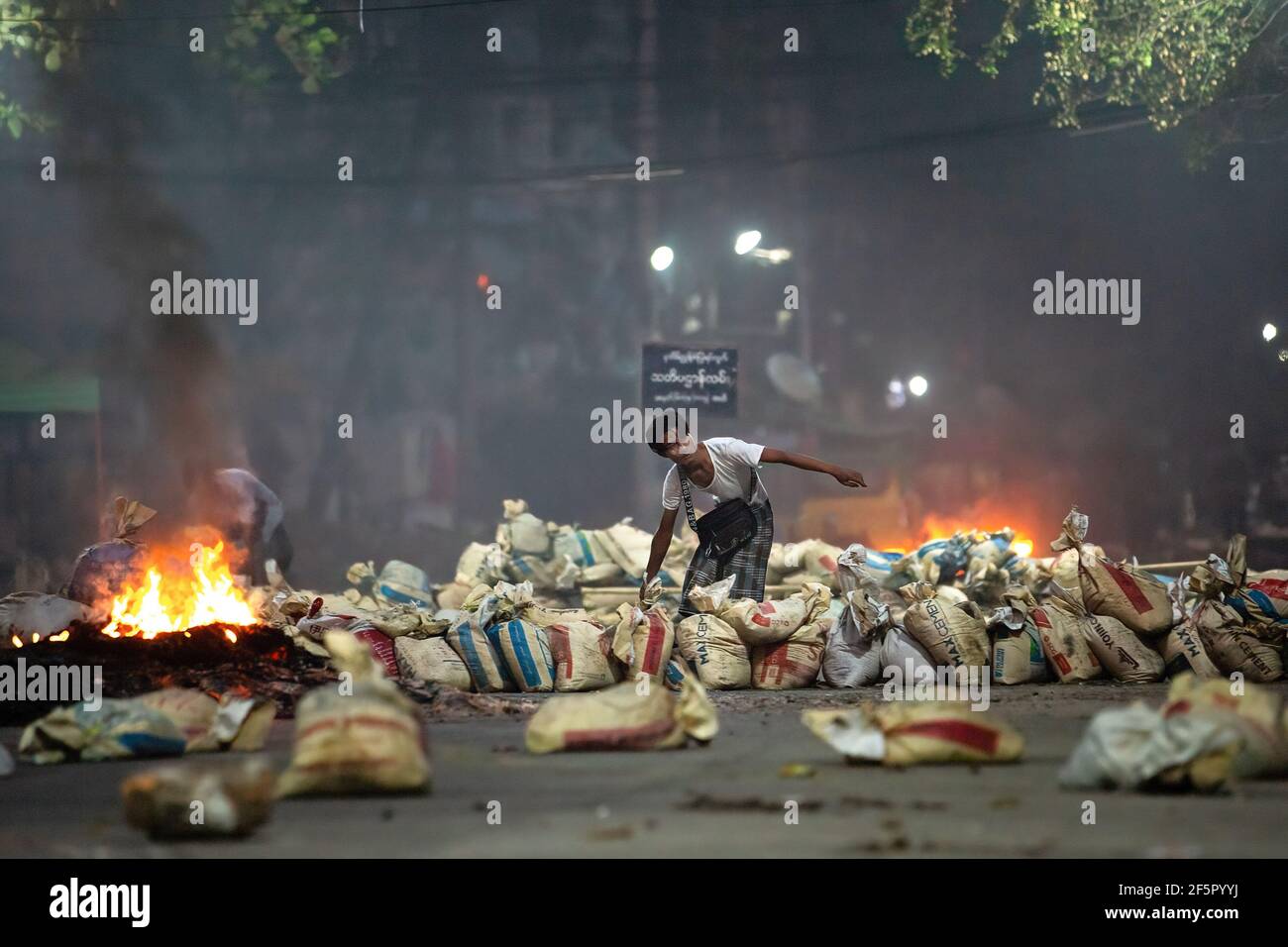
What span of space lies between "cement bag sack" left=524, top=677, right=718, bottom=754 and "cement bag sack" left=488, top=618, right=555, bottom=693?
2047mm

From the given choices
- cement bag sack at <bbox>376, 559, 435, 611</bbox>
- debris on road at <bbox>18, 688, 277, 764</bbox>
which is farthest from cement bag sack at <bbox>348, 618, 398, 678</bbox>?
cement bag sack at <bbox>376, 559, 435, 611</bbox>

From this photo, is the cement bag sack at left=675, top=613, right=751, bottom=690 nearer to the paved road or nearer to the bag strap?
the bag strap

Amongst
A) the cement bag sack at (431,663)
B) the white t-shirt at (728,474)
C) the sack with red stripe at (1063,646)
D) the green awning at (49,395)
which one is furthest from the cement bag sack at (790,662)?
the green awning at (49,395)

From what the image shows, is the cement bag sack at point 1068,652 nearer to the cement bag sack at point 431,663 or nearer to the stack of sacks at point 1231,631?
the stack of sacks at point 1231,631

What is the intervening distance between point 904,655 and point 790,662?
22.6 inches

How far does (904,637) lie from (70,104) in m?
10.4

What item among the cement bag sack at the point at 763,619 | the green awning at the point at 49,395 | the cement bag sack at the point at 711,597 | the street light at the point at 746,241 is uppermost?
the street light at the point at 746,241

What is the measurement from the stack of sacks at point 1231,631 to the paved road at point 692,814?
8.53 feet

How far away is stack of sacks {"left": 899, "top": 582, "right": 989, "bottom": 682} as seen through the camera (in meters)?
6.32

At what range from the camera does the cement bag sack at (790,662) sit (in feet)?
21.5

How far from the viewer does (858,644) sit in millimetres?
6582

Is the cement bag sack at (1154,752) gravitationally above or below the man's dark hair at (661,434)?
below

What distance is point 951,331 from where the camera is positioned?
45.8 ft
